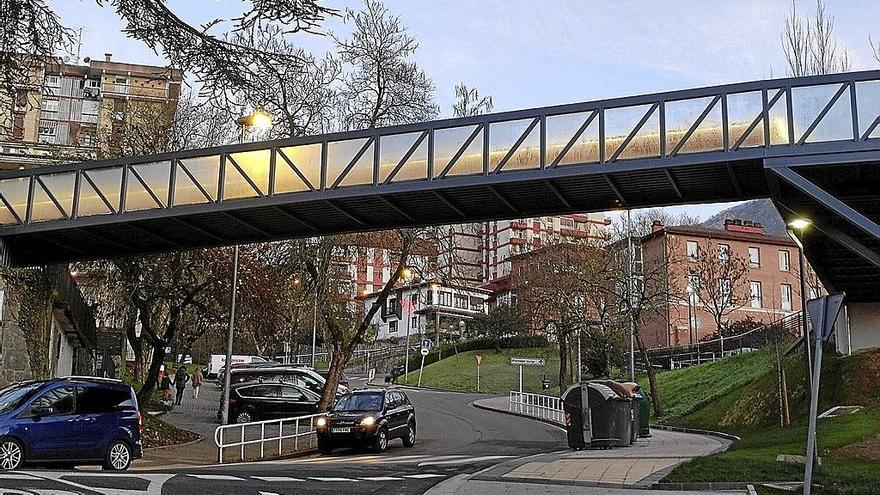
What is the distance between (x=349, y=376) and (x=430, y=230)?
44.3 metres

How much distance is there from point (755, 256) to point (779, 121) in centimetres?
5515

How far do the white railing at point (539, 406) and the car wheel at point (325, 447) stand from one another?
14.5 metres

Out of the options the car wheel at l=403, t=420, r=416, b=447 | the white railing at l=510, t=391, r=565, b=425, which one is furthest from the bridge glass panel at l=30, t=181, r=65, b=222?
the white railing at l=510, t=391, r=565, b=425

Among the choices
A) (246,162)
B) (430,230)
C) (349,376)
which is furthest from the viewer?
(349,376)

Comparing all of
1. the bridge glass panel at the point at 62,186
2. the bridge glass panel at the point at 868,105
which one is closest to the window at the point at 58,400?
the bridge glass panel at the point at 62,186

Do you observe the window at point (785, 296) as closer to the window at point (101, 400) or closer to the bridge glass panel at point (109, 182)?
the bridge glass panel at point (109, 182)

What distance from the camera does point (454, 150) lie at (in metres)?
22.0

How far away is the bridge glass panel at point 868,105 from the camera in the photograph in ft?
63.0

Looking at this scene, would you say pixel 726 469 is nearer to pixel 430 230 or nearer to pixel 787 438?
pixel 787 438

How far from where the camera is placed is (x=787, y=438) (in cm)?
2286

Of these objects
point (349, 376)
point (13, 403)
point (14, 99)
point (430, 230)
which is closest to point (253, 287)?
point (430, 230)

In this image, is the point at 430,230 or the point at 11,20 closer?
the point at 11,20

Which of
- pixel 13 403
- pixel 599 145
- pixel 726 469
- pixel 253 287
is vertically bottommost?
pixel 726 469

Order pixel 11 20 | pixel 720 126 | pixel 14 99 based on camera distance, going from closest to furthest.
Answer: pixel 11 20 < pixel 14 99 < pixel 720 126
